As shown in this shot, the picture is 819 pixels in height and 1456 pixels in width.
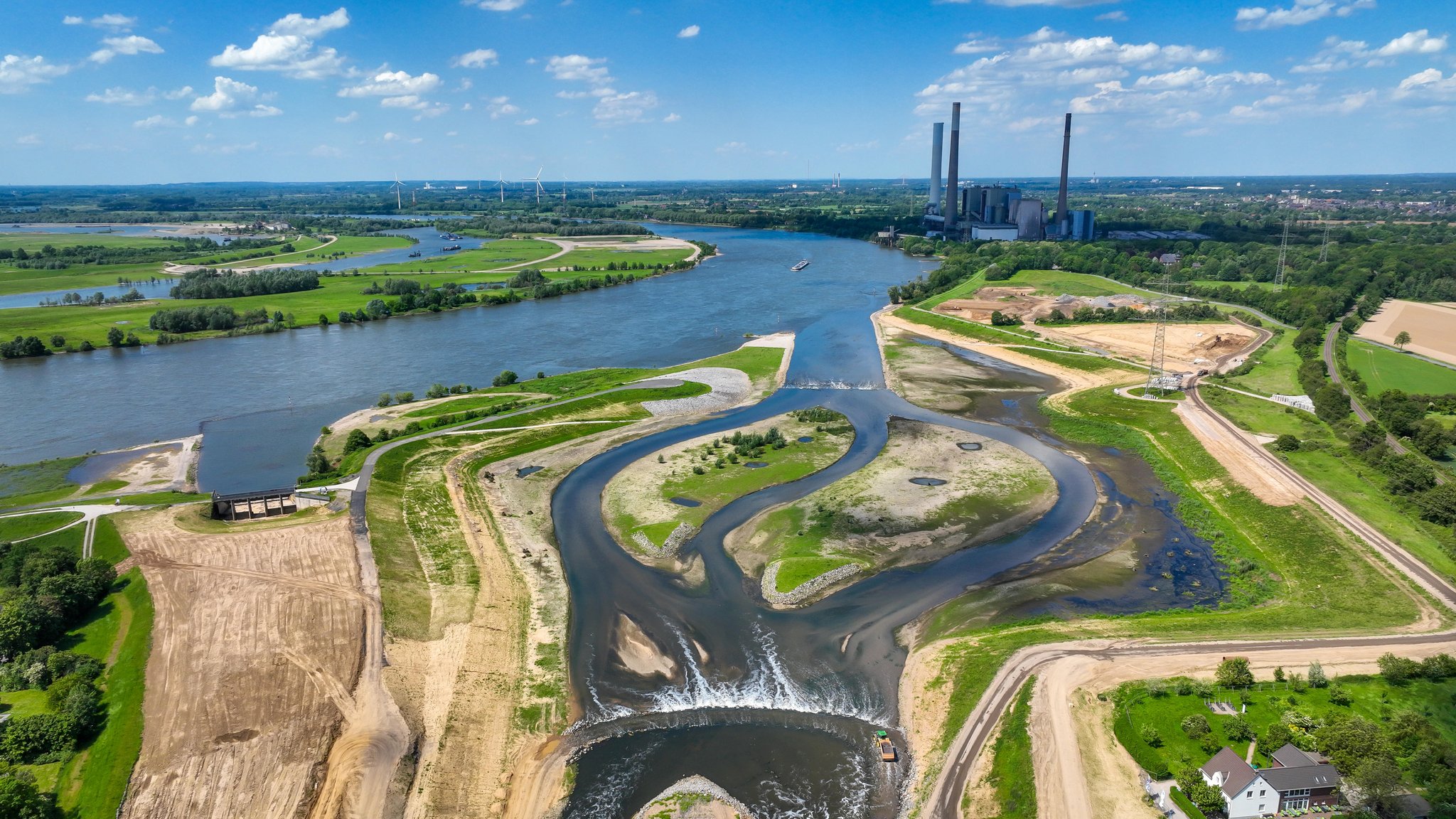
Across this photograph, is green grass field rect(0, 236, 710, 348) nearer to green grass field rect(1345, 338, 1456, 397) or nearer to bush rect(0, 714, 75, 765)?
bush rect(0, 714, 75, 765)

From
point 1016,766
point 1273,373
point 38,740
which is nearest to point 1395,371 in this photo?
point 1273,373

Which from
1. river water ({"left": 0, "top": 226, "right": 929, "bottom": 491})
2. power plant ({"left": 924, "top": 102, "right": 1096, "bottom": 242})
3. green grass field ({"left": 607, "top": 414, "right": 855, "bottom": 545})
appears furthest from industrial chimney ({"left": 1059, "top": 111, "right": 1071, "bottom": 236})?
green grass field ({"left": 607, "top": 414, "right": 855, "bottom": 545})

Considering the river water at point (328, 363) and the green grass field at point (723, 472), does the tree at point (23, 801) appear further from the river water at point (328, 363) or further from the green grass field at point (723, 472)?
the river water at point (328, 363)

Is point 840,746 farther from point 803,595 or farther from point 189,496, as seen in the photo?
point 189,496

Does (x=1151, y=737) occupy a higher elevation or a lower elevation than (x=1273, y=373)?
lower

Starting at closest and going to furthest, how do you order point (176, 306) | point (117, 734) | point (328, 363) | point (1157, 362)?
point (117, 734) → point (1157, 362) → point (328, 363) → point (176, 306)

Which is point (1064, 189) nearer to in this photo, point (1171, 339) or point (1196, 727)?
point (1171, 339)
